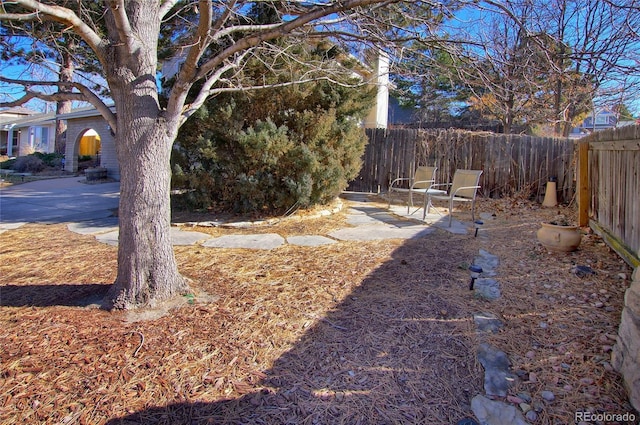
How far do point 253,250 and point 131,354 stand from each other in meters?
2.23

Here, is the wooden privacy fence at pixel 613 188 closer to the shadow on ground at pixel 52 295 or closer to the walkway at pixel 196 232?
the walkway at pixel 196 232

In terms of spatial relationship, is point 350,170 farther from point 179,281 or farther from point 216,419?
point 216,419

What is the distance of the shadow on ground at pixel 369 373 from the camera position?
168 centimetres

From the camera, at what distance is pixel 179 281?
9.29 feet

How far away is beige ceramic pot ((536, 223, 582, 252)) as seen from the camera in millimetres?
3906

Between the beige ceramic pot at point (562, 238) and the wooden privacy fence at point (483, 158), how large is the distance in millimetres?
4940

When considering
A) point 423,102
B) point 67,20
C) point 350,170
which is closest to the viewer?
point 67,20

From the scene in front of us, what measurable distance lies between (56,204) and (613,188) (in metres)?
9.47

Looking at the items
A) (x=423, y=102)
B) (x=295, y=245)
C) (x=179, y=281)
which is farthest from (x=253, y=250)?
(x=423, y=102)

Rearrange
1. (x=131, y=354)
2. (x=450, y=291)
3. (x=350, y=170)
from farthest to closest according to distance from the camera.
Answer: (x=350, y=170) < (x=450, y=291) < (x=131, y=354)

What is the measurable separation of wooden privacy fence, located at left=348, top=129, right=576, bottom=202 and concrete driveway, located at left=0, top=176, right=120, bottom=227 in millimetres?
6143

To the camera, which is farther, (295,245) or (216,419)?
(295,245)

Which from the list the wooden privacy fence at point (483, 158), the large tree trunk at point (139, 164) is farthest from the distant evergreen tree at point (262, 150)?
the wooden privacy fence at point (483, 158)

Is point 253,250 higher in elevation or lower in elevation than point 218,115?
lower
